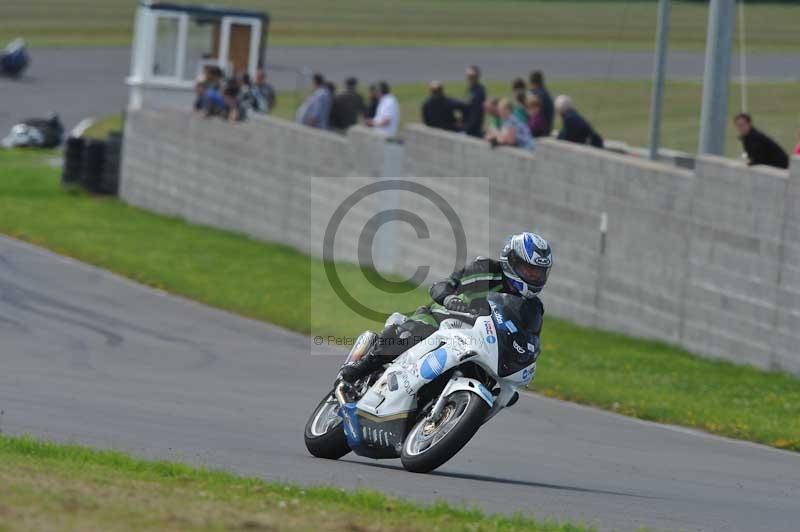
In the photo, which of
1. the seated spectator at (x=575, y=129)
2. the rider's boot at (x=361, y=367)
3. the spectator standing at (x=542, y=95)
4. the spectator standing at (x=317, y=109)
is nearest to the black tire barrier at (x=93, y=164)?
the spectator standing at (x=317, y=109)

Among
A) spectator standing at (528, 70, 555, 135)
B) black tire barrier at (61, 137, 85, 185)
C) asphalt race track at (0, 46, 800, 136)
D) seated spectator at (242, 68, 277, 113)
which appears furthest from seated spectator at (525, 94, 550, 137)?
asphalt race track at (0, 46, 800, 136)

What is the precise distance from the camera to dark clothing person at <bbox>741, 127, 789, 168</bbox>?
1775 cm

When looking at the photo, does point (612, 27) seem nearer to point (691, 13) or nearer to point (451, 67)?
point (691, 13)

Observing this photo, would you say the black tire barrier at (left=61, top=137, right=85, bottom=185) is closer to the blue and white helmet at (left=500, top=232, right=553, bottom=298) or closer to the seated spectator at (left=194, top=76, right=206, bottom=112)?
the seated spectator at (left=194, top=76, right=206, bottom=112)

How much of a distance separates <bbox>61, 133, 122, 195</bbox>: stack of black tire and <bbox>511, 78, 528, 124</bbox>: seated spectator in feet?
38.2

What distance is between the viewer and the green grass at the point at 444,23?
57781 millimetres

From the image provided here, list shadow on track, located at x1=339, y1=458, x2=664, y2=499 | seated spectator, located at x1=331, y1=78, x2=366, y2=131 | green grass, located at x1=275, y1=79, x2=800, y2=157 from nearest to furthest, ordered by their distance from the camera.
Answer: shadow on track, located at x1=339, y1=458, x2=664, y2=499 < seated spectator, located at x1=331, y1=78, x2=366, y2=131 < green grass, located at x1=275, y1=79, x2=800, y2=157

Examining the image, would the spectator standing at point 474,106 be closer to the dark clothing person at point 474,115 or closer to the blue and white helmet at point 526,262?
the dark clothing person at point 474,115

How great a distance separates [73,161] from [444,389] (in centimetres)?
2277

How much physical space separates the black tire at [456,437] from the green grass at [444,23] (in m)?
44.6

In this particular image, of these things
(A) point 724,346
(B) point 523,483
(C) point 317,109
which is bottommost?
(A) point 724,346

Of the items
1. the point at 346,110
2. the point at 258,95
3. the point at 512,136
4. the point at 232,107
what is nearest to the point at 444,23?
the point at 258,95

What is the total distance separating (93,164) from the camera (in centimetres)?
3111

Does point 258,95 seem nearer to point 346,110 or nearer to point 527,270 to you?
point 346,110
